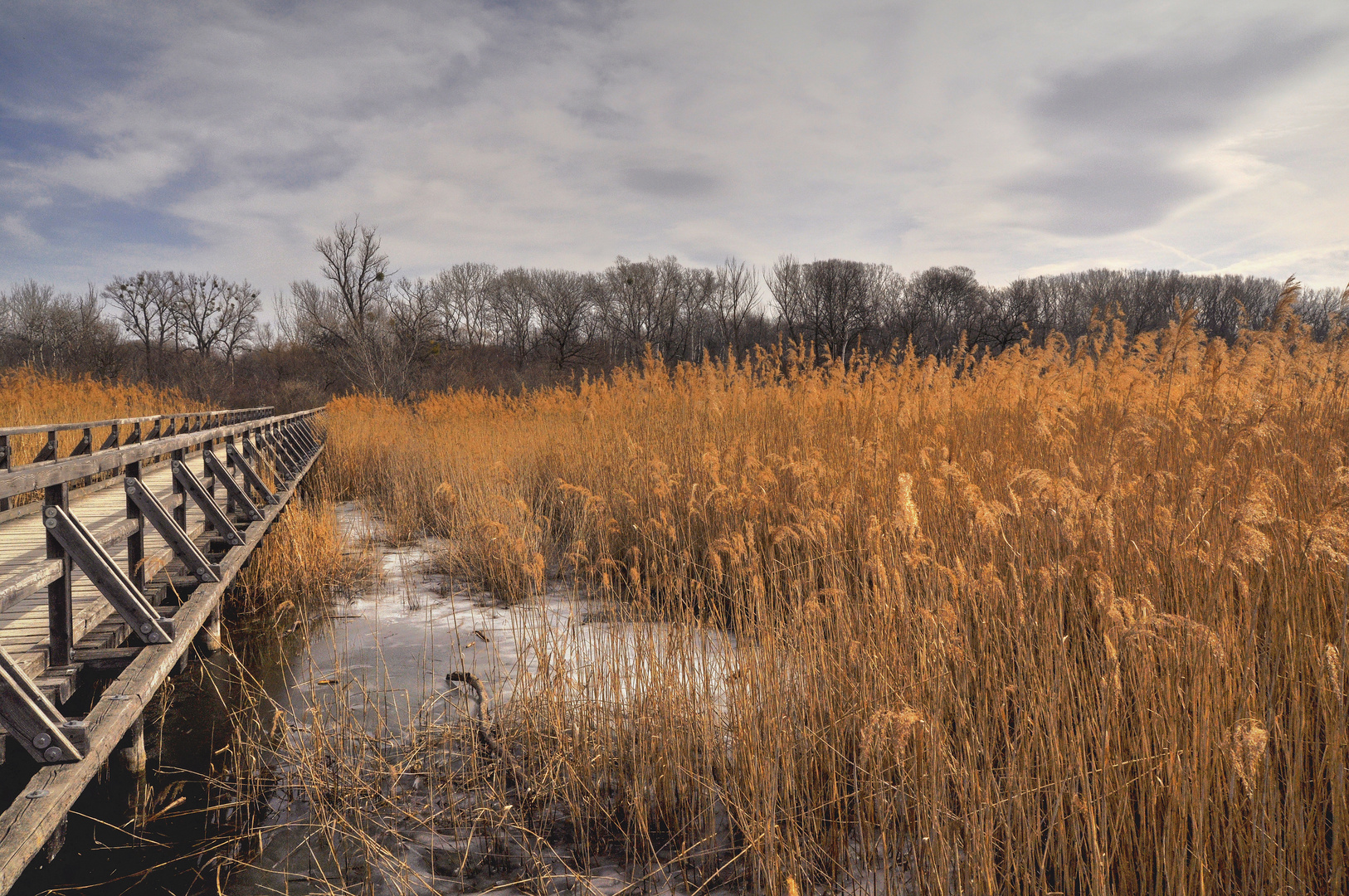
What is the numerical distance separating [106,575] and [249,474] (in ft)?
15.0

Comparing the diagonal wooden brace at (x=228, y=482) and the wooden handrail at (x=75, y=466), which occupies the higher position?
the wooden handrail at (x=75, y=466)

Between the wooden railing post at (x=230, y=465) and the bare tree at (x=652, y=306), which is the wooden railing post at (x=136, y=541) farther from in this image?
the bare tree at (x=652, y=306)

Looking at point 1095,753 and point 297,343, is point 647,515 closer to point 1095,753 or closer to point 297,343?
point 1095,753

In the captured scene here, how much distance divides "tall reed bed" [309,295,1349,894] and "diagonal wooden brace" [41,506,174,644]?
5.70ft

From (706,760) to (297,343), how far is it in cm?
4674

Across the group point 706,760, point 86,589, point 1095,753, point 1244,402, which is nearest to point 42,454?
point 86,589

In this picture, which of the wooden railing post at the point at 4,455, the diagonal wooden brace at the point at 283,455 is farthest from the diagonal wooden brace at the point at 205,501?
the diagonal wooden brace at the point at 283,455

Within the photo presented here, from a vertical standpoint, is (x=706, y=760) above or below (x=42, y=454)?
below

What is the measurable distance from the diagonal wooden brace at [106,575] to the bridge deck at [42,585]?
0.10 meters

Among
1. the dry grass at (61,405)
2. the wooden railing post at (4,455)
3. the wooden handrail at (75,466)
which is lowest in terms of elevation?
the wooden railing post at (4,455)

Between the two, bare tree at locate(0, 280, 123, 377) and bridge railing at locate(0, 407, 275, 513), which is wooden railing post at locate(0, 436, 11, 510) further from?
bare tree at locate(0, 280, 123, 377)

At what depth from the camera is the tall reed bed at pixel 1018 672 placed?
1.71 m

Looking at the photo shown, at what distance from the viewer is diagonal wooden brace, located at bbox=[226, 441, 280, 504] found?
6598 mm

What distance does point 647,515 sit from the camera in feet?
17.9
